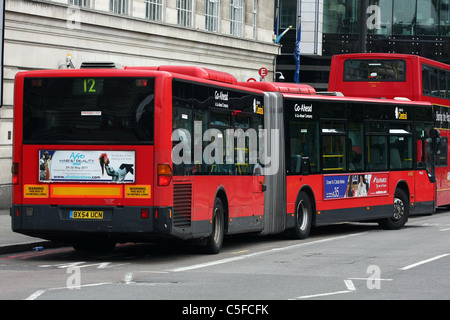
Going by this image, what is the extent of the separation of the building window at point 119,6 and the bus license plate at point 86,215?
15.3 meters

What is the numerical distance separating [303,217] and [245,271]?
647cm

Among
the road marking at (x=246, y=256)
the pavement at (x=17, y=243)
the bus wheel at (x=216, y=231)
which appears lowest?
the road marking at (x=246, y=256)

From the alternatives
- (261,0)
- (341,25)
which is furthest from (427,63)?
(341,25)

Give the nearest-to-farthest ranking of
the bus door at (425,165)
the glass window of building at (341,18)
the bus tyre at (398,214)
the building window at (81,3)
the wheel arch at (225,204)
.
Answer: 1. the wheel arch at (225,204)
2. the bus tyre at (398,214)
3. the bus door at (425,165)
4. the building window at (81,3)
5. the glass window of building at (341,18)

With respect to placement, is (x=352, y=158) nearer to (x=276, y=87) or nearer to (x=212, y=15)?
(x=276, y=87)

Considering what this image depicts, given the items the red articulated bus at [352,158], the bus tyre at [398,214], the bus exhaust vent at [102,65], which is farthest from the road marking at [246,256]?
the bus exhaust vent at [102,65]

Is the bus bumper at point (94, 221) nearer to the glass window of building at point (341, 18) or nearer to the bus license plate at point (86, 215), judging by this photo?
the bus license plate at point (86, 215)

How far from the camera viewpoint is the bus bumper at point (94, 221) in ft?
47.8

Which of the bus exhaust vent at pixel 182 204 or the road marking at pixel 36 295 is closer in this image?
the road marking at pixel 36 295

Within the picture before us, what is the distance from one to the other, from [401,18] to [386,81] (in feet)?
103

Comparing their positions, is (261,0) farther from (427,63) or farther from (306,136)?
(306,136)

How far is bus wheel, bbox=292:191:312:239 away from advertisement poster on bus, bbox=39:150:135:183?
577cm

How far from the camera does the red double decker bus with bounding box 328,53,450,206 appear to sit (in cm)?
2530
